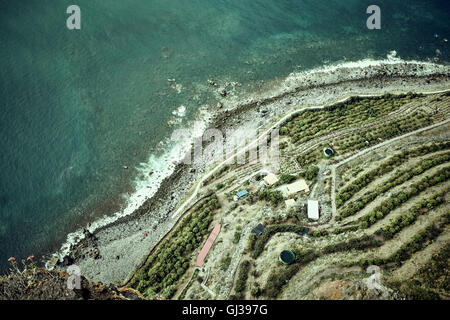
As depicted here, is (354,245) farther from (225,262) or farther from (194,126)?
(194,126)

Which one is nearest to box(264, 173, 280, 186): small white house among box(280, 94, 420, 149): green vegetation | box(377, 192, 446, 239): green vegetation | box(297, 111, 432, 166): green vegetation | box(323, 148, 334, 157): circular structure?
box(297, 111, 432, 166): green vegetation

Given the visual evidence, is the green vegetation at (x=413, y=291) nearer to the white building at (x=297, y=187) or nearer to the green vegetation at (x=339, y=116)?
the white building at (x=297, y=187)

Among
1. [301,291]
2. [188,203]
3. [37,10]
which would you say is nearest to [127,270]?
[188,203]

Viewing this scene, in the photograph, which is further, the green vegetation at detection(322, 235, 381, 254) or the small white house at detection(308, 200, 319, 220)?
the small white house at detection(308, 200, 319, 220)

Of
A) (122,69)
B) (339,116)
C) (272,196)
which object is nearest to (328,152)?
(339,116)

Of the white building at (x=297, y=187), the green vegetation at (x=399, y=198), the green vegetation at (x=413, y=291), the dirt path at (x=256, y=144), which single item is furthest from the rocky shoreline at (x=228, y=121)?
the green vegetation at (x=413, y=291)

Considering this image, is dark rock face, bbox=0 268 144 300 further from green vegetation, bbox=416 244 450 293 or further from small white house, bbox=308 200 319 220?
green vegetation, bbox=416 244 450 293
